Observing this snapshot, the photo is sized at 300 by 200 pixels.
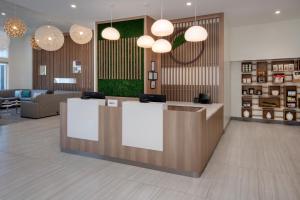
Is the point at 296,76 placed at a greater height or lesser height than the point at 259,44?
lesser

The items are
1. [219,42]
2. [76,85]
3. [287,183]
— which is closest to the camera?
→ [287,183]

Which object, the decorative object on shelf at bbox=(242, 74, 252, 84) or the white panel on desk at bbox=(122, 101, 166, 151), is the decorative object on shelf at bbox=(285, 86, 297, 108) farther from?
the white panel on desk at bbox=(122, 101, 166, 151)

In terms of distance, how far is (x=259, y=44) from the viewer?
7.84 m

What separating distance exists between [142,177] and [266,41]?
22.4ft

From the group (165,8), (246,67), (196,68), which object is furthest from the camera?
(246,67)

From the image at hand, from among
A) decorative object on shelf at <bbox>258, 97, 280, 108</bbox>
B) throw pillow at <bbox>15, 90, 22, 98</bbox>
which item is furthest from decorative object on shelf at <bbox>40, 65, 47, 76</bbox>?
decorative object on shelf at <bbox>258, 97, 280, 108</bbox>

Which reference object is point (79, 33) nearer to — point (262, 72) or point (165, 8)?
point (165, 8)

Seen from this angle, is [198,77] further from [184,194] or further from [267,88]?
[184,194]

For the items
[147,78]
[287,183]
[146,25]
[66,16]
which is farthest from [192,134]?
[66,16]

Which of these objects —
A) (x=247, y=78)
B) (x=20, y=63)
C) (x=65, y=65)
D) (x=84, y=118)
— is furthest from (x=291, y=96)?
(x=20, y=63)

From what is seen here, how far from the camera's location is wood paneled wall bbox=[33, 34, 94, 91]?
10789mm

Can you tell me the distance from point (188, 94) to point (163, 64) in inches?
53.3

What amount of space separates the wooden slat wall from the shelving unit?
2314mm

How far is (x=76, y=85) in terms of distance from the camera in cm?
1106
